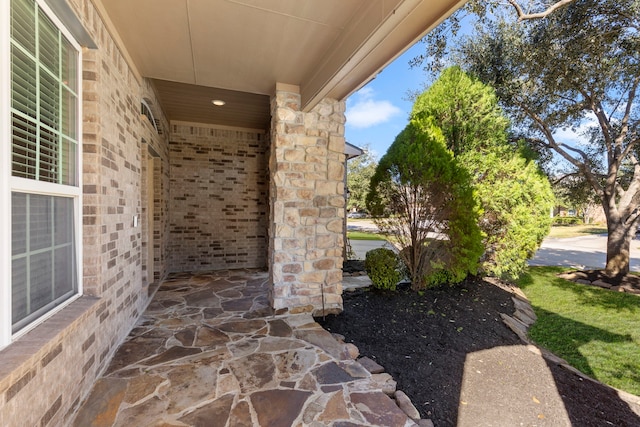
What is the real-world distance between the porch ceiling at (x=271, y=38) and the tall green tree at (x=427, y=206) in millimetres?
1667

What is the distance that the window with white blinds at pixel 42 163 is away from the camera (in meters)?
1.46

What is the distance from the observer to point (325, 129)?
3.79 m

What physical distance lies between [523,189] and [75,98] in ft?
19.6

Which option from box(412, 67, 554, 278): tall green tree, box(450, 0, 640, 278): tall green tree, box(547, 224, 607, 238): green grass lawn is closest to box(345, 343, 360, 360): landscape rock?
box(412, 67, 554, 278): tall green tree

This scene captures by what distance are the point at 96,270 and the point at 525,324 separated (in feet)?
17.7

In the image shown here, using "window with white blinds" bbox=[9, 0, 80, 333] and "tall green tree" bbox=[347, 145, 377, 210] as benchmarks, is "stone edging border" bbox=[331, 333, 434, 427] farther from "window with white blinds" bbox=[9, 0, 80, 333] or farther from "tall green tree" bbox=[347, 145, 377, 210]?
"tall green tree" bbox=[347, 145, 377, 210]

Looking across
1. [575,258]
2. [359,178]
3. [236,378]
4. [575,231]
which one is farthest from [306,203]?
[575,231]

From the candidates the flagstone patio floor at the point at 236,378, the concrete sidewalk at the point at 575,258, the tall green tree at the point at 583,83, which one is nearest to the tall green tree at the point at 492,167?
the tall green tree at the point at 583,83

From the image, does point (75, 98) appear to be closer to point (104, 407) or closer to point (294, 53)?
point (294, 53)

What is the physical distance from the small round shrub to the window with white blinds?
381cm

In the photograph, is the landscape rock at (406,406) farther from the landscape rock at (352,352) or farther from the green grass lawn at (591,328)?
the green grass lawn at (591,328)

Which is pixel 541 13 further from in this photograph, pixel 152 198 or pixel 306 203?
pixel 152 198

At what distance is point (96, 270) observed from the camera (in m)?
2.20

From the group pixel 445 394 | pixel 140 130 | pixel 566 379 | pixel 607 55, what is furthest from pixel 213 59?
pixel 607 55
